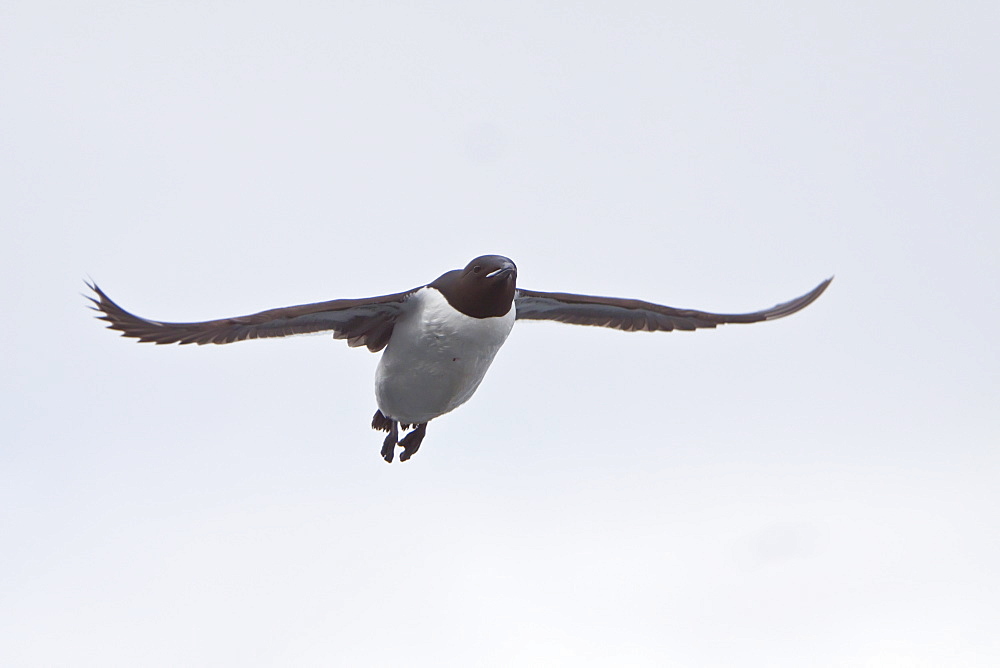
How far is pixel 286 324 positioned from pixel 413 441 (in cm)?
325

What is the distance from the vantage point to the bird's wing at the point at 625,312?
19359 millimetres

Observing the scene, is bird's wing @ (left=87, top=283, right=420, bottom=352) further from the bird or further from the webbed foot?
the webbed foot

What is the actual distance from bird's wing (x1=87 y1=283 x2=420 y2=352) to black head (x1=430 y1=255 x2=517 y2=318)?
1.00m

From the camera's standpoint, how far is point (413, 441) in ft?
65.8

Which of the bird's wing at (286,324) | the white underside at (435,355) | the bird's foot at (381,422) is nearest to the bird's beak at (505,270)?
the white underside at (435,355)

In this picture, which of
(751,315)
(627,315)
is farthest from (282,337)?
(751,315)

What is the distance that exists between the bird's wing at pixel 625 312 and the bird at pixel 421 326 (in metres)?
0.02

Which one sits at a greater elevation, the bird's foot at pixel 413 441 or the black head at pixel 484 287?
the black head at pixel 484 287

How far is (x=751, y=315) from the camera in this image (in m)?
20.9

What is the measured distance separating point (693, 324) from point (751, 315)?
2.90 feet

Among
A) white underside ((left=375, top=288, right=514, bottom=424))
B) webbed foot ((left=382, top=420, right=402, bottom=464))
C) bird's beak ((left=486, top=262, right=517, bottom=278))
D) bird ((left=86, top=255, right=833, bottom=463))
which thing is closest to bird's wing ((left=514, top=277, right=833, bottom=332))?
bird ((left=86, top=255, right=833, bottom=463))

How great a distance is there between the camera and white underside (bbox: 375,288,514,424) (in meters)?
17.5

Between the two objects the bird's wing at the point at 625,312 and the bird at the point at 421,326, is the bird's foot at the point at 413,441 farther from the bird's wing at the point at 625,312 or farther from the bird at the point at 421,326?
the bird's wing at the point at 625,312

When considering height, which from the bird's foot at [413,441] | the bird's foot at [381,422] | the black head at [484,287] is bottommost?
the bird's foot at [413,441]
